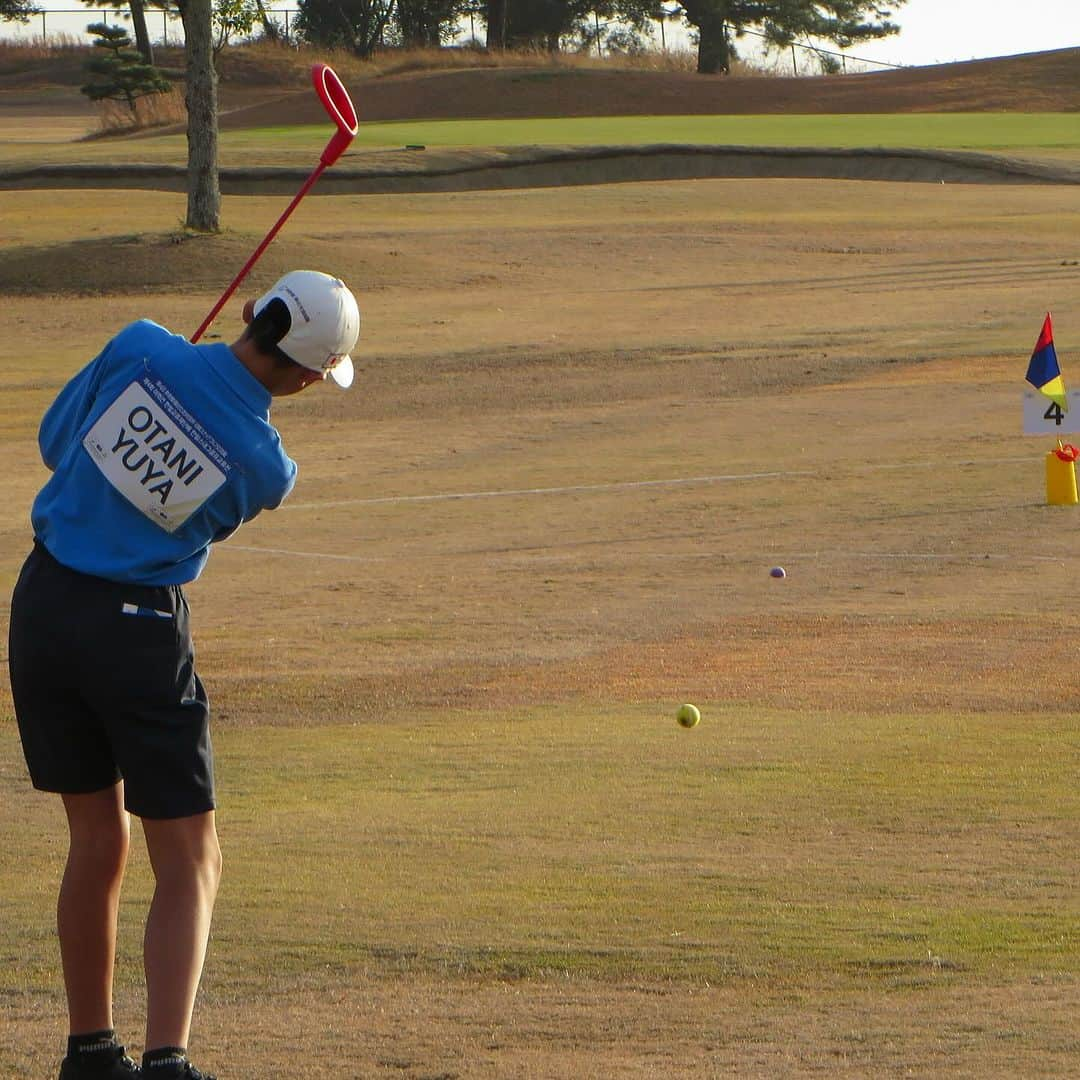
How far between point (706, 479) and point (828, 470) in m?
1.06

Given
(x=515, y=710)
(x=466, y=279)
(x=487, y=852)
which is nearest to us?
(x=487, y=852)

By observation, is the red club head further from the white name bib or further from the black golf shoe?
the black golf shoe

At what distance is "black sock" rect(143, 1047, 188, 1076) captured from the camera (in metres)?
Answer: 4.10

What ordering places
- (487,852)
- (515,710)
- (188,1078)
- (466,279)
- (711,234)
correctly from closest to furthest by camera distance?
(188,1078), (487,852), (515,710), (466,279), (711,234)

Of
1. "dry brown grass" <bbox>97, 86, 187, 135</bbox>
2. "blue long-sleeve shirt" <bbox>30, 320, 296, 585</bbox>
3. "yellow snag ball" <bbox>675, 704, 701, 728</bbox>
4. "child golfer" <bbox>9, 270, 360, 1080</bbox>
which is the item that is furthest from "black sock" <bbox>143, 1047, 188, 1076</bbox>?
"dry brown grass" <bbox>97, 86, 187, 135</bbox>

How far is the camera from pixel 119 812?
441 centimetres

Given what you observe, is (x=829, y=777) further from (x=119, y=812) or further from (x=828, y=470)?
(x=828, y=470)

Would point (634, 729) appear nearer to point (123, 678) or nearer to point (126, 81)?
point (123, 678)

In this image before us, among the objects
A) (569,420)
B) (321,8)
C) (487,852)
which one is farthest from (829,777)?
(321,8)

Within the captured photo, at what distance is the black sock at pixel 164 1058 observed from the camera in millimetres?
4098

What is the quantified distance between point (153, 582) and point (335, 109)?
2.13m

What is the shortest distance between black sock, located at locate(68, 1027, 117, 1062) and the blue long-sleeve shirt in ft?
3.30

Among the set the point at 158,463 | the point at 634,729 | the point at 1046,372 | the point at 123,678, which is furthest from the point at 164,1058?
the point at 1046,372

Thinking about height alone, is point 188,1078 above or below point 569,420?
above
